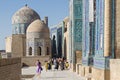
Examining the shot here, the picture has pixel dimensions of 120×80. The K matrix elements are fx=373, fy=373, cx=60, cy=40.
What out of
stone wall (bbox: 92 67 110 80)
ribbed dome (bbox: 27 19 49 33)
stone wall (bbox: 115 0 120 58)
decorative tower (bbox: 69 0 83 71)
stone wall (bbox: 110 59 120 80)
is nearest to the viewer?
stone wall (bbox: 110 59 120 80)

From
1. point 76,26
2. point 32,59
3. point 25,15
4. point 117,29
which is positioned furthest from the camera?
point 25,15

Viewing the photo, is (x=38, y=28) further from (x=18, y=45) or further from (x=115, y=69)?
(x=115, y=69)

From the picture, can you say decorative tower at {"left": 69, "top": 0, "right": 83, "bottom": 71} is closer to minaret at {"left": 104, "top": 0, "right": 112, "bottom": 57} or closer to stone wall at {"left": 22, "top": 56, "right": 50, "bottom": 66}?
minaret at {"left": 104, "top": 0, "right": 112, "bottom": 57}

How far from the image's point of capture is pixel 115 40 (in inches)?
452

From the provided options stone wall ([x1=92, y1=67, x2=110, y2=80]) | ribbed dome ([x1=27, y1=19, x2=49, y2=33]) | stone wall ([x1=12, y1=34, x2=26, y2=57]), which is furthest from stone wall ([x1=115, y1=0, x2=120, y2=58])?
stone wall ([x1=12, y1=34, x2=26, y2=57])

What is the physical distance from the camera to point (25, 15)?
4634cm

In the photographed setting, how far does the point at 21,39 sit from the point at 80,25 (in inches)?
850

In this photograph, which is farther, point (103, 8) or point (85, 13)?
point (85, 13)

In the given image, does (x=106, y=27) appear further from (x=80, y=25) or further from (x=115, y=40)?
(x=80, y=25)

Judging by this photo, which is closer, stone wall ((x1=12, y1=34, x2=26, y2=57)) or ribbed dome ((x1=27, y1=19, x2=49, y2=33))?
ribbed dome ((x1=27, y1=19, x2=49, y2=33))

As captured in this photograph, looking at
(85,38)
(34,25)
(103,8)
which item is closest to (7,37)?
(34,25)

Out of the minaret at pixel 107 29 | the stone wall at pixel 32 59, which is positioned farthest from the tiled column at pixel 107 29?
the stone wall at pixel 32 59

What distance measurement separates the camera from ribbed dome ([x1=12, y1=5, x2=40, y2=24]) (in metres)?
46.2

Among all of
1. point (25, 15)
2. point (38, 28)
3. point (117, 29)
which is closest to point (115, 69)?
point (117, 29)
